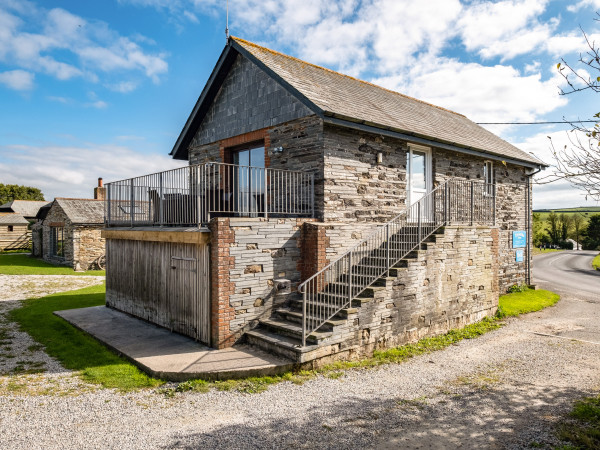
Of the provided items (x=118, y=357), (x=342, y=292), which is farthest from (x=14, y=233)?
(x=342, y=292)

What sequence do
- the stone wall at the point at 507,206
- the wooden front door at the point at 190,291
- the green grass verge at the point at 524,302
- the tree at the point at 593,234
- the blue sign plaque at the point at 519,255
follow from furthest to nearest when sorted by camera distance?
the tree at the point at 593,234, the blue sign plaque at the point at 519,255, the stone wall at the point at 507,206, the green grass verge at the point at 524,302, the wooden front door at the point at 190,291

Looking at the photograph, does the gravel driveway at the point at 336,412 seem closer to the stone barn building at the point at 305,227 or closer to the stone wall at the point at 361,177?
the stone barn building at the point at 305,227

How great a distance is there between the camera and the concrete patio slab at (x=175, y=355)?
6.61 meters

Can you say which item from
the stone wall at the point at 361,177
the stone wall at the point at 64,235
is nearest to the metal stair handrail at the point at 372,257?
the stone wall at the point at 361,177

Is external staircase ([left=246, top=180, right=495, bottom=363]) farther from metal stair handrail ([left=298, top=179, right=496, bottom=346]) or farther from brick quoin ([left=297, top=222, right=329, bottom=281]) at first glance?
brick quoin ([left=297, top=222, right=329, bottom=281])

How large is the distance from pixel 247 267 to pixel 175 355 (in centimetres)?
212

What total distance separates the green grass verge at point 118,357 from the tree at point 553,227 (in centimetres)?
5836

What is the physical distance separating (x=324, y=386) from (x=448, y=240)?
5.22 metres

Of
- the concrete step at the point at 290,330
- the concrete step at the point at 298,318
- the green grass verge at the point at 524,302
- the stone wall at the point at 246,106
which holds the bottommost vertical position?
the green grass verge at the point at 524,302

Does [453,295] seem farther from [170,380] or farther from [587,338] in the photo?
[170,380]

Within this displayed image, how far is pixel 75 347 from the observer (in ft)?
27.3

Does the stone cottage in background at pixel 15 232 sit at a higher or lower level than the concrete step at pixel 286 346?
higher

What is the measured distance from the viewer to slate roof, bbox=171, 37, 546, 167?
9.68 metres

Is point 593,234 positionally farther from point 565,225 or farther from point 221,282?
point 221,282
